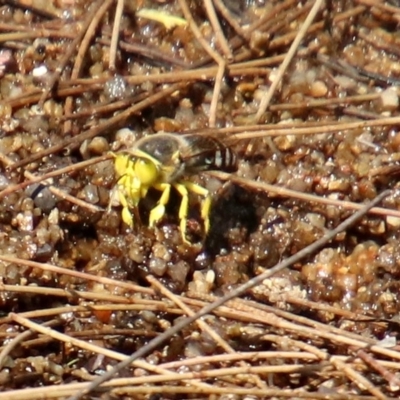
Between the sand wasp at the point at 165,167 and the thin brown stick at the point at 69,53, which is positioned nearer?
the sand wasp at the point at 165,167

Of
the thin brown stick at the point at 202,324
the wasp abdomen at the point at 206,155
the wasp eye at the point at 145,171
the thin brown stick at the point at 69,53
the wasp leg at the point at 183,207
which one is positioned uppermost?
the thin brown stick at the point at 69,53

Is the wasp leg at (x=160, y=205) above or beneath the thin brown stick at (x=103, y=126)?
beneath

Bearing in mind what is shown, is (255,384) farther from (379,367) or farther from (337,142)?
(337,142)

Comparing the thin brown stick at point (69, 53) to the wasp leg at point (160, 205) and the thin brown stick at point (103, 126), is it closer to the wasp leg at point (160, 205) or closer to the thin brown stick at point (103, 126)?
the thin brown stick at point (103, 126)

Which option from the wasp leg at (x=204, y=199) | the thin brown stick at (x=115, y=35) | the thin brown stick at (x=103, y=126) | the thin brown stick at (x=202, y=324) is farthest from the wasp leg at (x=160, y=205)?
the thin brown stick at (x=115, y=35)

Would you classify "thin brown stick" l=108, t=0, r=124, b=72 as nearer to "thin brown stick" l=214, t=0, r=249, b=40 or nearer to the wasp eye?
"thin brown stick" l=214, t=0, r=249, b=40

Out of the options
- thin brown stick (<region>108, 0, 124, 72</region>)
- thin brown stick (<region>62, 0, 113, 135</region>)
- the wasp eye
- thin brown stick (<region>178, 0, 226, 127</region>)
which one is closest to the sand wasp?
the wasp eye
